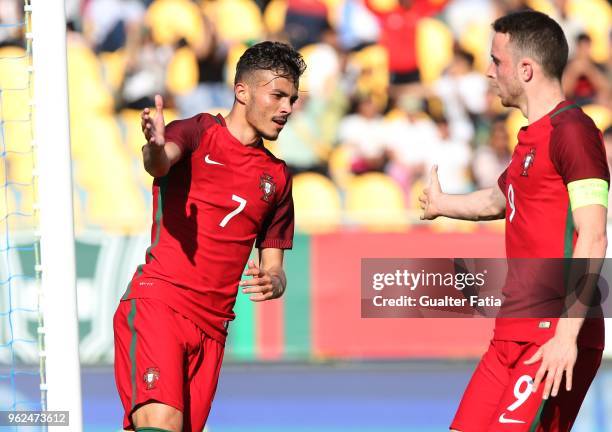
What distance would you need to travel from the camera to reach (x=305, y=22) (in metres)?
12.0

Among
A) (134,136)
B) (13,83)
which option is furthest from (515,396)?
(134,136)

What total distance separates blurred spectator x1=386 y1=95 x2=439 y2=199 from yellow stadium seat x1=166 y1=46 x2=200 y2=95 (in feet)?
7.13

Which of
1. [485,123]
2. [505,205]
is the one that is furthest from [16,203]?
[505,205]

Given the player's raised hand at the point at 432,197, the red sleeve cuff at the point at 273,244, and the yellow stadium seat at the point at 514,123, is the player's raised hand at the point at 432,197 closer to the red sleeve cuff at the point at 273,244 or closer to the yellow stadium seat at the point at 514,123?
the red sleeve cuff at the point at 273,244

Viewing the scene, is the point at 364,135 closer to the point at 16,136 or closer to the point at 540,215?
the point at 16,136

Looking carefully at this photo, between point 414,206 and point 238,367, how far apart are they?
2533 mm

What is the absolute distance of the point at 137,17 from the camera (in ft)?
39.7

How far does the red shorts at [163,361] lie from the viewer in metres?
4.59

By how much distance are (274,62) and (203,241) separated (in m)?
0.88

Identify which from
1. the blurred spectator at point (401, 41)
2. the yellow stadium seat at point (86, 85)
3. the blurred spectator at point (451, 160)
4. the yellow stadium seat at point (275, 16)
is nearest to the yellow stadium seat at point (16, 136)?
the yellow stadium seat at point (86, 85)

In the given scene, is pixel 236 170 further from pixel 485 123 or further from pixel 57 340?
pixel 485 123

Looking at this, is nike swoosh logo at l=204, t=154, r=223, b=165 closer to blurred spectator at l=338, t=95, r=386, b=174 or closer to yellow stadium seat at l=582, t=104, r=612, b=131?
blurred spectator at l=338, t=95, r=386, b=174

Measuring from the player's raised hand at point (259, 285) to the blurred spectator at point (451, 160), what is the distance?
6.65 m

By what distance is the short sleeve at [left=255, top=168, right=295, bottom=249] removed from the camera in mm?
5180
